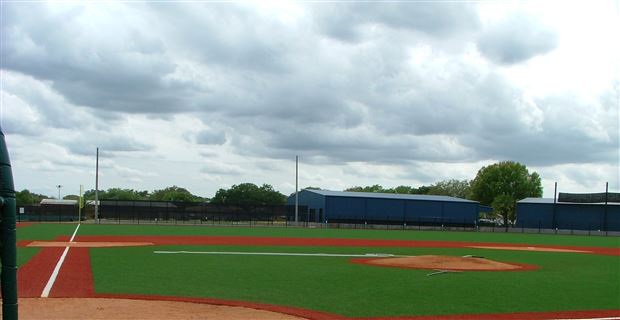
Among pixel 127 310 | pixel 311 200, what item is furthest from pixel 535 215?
pixel 127 310

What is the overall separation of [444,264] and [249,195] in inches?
5395

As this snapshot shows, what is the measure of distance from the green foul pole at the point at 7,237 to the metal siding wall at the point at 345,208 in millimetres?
82101

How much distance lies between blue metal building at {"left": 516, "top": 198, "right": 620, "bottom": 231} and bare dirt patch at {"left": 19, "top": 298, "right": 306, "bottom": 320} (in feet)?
268

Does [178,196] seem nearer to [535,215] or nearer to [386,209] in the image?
[386,209]

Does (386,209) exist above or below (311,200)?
below

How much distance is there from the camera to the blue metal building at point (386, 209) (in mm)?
87188

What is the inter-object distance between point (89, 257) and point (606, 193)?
7576cm

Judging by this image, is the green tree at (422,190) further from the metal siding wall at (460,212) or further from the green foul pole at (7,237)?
the green foul pole at (7,237)

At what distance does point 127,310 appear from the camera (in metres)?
12.2

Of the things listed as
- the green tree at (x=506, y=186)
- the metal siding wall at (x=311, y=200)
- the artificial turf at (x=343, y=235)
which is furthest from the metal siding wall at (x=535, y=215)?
the artificial turf at (x=343, y=235)

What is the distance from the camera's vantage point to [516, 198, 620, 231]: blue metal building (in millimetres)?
85312

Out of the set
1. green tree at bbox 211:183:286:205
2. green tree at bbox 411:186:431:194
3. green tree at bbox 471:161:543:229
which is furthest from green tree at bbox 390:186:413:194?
green tree at bbox 471:161:543:229

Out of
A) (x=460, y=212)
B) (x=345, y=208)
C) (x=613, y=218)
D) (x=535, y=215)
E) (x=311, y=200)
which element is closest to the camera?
(x=613, y=218)

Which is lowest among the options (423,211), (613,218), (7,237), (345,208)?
(613,218)
